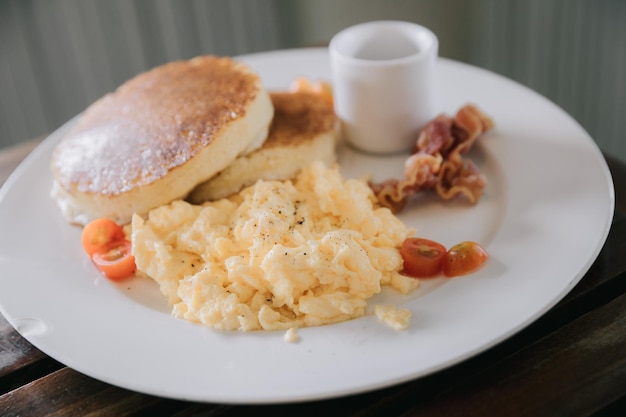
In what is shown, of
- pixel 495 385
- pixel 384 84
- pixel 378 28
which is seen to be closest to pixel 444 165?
pixel 384 84

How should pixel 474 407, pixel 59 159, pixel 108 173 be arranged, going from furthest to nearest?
pixel 59 159, pixel 108 173, pixel 474 407

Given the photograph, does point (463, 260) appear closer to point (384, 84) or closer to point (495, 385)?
point (495, 385)

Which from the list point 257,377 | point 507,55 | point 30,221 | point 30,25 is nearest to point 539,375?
point 257,377

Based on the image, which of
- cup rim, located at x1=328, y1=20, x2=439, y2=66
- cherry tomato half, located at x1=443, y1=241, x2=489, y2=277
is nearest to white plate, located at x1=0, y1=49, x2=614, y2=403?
cherry tomato half, located at x1=443, y1=241, x2=489, y2=277

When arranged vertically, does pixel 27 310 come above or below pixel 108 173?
below

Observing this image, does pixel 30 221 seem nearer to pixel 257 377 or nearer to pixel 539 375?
pixel 257 377

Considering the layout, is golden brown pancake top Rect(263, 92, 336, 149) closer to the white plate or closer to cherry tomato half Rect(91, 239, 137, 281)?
the white plate

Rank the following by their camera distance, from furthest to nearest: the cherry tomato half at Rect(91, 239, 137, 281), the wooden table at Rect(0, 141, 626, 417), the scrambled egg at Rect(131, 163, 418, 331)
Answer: the cherry tomato half at Rect(91, 239, 137, 281), the scrambled egg at Rect(131, 163, 418, 331), the wooden table at Rect(0, 141, 626, 417)
